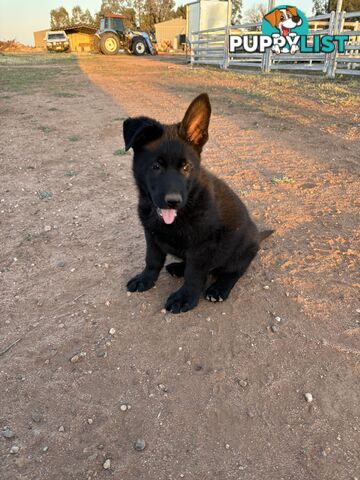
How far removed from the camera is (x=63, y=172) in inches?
197

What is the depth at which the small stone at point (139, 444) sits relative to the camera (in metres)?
1.73

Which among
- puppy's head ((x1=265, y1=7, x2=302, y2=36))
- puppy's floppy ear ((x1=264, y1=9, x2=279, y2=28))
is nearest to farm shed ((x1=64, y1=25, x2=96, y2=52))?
puppy's floppy ear ((x1=264, y1=9, x2=279, y2=28))

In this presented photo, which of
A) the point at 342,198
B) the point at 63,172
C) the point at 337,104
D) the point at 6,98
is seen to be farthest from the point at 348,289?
the point at 6,98

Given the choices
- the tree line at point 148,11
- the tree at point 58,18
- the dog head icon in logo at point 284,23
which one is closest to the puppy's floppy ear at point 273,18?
the dog head icon in logo at point 284,23

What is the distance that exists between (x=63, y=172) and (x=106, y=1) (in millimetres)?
73772

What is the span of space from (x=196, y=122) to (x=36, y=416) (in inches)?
74.1

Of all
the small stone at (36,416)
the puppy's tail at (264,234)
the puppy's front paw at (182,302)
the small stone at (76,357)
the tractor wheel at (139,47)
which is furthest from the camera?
the tractor wheel at (139,47)

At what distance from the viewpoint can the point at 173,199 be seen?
7.30 ft

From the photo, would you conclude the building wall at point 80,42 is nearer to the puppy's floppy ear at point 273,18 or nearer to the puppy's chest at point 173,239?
the puppy's floppy ear at point 273,18

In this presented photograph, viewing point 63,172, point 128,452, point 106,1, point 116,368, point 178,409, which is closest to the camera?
point 128,452

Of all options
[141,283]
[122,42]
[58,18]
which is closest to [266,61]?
[141,283]

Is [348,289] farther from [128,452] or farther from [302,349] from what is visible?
[128,452]

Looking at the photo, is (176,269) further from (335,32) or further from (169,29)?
(169,29)

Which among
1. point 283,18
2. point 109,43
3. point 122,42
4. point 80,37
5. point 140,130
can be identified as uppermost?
point 80,37
